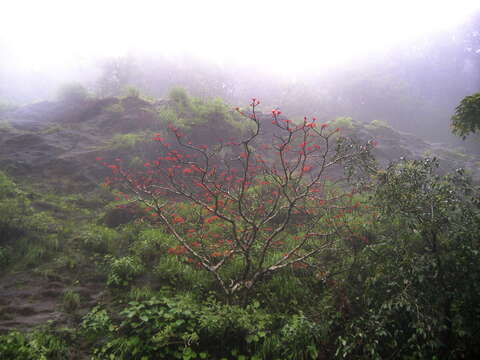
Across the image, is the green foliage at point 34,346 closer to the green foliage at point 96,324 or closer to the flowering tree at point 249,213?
the green foliage at point 96,324

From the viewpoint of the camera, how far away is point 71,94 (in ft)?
56.0

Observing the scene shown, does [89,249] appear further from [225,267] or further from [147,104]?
[147,104]

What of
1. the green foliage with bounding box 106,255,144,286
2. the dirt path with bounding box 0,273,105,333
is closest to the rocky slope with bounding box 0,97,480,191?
the dirt path with bounding box 0,273,105,333

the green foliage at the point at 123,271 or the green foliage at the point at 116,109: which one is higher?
the green foliage at the point at 116,109

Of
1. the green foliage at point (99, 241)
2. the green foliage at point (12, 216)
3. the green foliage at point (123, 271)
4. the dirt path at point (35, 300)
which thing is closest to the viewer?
the dirt path at point (35, 300)

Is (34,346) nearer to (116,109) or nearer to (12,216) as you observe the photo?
(12,216)

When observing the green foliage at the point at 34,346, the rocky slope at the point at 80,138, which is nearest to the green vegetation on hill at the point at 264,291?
the green foliage at the point at 34,346

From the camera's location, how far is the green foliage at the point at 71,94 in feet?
55.9

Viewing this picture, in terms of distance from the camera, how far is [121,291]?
16.3 feet

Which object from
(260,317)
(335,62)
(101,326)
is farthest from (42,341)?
(335,62)

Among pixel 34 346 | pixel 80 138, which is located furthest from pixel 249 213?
pixel 80 138

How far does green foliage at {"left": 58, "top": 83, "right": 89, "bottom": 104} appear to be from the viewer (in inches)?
671

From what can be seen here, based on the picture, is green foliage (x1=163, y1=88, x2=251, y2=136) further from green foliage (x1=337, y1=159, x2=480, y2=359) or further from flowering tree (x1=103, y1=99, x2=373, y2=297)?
green foliage (x1=337, y1=159, x2=480, y2=359)

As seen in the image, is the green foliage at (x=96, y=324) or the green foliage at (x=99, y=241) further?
the green foliage at (x=99, y=241)
